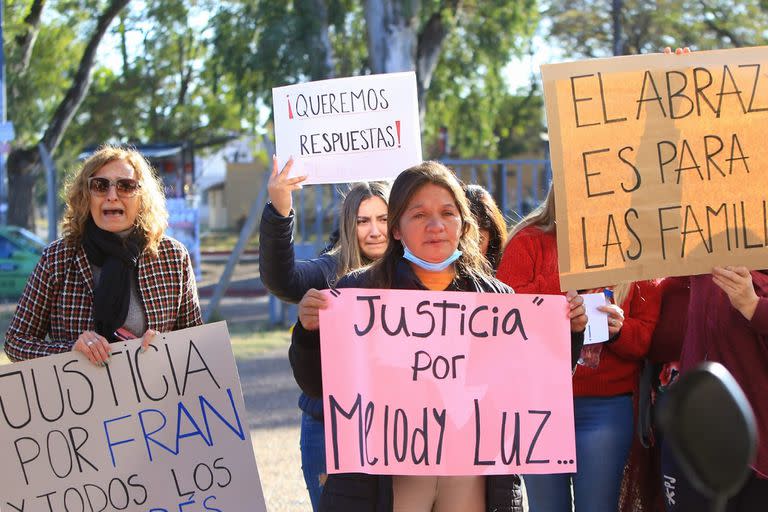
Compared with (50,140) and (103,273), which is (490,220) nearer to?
(103,273)

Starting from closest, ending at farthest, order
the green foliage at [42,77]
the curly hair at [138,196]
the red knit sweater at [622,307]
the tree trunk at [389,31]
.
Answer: the curly hair at [138,196] → the red knit sweater at [622,307] → the tree trunk at [389,31] → the green foliage at [42,77]

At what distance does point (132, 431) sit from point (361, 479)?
988mm

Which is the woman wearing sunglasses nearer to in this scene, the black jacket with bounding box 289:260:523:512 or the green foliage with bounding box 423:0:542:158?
the black jacket with bounding box 289:260:523:512

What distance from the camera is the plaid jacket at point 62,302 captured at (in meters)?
3.84

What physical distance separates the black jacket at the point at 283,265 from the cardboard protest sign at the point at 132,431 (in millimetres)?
297

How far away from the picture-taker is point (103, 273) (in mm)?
3820

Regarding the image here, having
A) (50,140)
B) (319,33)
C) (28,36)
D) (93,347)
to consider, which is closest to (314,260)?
(93,347)

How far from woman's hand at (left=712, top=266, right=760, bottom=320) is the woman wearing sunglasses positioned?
6.35 ft

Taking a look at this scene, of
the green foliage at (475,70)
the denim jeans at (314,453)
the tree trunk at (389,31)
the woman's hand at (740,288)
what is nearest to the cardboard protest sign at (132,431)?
the denim jeans at (314,453)

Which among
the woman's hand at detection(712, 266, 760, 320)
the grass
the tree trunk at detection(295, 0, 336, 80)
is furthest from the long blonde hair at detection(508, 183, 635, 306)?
the tree trunk at detection(295, 0, 336, 80)

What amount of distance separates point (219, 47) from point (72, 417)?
19.2 metres

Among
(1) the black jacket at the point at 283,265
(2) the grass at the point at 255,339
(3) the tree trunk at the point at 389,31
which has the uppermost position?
(3) the tree trunk at the point at 389,31

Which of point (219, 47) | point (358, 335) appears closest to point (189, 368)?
point (358, 335)

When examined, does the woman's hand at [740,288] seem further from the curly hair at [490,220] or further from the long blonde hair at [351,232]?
the long blonde hair at [351,232]
